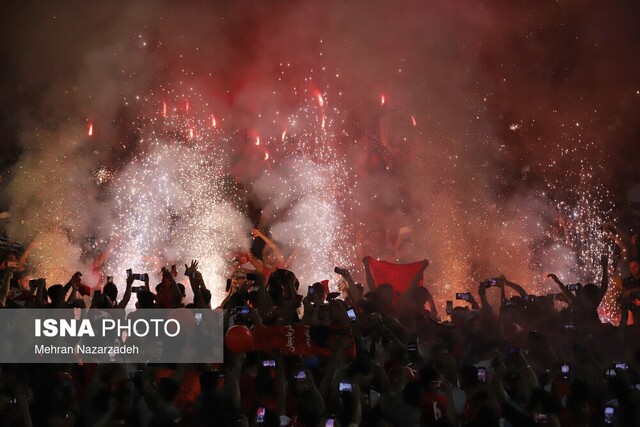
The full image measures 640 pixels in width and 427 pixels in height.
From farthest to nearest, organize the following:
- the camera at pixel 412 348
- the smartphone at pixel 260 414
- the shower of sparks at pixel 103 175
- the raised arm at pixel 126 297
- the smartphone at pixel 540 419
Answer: the shower of sparks at pixel 103 175 < the raised arm at pixel 126 297 < the camera at pixel 412 348 < the smartphone at pixel 540 419 < the smartphone at pixel 260 414

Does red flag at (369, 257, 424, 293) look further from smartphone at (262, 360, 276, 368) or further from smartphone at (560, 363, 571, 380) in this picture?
smartphone at (262, 360, 276, 368)

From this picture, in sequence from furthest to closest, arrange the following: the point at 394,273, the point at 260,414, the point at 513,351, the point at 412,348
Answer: the point at 394,273, the point at 412,348, the point at 513,351, the point at 260,414

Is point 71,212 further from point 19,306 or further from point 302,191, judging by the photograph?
point 19,306

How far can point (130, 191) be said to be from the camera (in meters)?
14.8

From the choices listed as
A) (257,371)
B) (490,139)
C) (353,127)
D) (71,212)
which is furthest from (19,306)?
(490,139)

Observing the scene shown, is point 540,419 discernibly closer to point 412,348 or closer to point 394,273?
point 412,348

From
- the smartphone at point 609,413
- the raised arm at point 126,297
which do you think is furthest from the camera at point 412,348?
the raised arm at point 126,297

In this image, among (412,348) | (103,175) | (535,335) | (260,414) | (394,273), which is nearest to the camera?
(260,414)

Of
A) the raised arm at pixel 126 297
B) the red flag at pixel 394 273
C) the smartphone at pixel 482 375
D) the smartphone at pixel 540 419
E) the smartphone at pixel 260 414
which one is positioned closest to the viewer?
the smartphone at pixel 260 414

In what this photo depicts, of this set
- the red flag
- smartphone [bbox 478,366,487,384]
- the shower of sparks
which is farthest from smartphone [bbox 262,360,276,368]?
the shower of sparks

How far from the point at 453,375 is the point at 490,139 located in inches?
440

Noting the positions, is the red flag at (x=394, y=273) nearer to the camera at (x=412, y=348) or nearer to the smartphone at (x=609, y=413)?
the camera at (x=412, y=348)

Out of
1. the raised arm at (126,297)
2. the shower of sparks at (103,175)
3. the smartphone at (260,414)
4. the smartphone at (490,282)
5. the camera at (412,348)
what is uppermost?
the shower of sparks at (103,175)

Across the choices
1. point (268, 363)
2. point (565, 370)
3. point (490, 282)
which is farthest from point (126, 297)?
point (565, 370)
